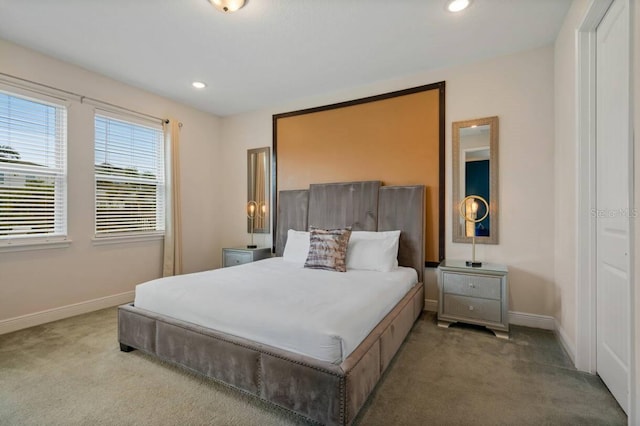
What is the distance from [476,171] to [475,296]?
127cm

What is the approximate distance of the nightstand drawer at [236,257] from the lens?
400cm

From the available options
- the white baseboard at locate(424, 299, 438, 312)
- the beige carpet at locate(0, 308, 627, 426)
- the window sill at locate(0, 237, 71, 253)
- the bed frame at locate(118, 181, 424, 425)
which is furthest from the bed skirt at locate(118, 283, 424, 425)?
the window sill at locate(0, 237, 71, 253)

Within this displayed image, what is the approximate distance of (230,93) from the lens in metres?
3.94

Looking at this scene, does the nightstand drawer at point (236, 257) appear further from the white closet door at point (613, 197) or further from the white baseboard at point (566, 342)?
the white closet door at point (613, 197)

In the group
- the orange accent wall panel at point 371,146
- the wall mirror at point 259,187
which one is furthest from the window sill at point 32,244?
the orange accent wall panel at point 371,146

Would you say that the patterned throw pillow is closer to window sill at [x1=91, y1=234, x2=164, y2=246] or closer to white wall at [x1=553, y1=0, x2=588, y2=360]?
white wall at [x1=553, y1=0, x2=588, y2=360]

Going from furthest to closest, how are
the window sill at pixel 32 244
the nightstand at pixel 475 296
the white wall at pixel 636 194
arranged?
the window sill at pixel 32 244 < the nightstand at pixel 475 296 < the white wall at pixel 636 194

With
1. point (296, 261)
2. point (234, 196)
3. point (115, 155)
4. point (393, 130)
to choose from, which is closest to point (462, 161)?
point (393, 130)

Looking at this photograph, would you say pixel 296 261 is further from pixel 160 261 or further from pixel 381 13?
pixel 381 13

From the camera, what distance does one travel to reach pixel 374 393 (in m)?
1.79

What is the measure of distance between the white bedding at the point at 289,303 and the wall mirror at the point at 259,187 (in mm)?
1737

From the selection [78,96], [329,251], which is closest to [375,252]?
[329,251]

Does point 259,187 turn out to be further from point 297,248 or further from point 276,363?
point 276,363

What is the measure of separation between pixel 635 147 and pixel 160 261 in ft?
15.2
